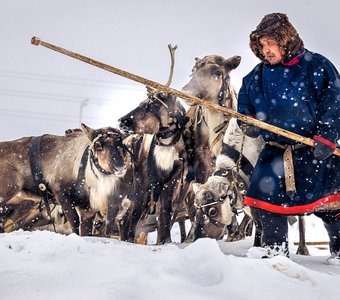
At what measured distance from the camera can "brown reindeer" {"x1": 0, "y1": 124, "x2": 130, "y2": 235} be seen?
272 inches

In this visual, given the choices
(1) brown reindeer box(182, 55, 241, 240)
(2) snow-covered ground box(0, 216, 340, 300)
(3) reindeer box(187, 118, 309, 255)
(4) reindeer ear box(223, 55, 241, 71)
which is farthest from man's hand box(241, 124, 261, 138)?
(4) reindeer ear box(223, 55, 241, 71)

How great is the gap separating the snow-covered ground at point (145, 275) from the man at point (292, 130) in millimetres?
990

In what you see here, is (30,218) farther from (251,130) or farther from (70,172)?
(251,130)

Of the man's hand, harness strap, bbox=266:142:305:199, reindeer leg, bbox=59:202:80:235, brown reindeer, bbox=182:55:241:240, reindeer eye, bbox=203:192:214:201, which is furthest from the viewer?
reindeer leg, bbox=59:202:80:235

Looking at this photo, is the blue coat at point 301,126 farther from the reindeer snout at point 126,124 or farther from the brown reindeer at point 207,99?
the reindeer snout at point 126,124

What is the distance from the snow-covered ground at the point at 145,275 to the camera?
1.68 metres

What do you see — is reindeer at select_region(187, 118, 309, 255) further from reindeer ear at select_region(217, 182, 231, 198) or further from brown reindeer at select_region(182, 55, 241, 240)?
brown reindeer at select_region(182, 55, 241, 240)

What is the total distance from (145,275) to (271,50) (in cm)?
213

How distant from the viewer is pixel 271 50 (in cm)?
341

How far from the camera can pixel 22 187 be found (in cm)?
741

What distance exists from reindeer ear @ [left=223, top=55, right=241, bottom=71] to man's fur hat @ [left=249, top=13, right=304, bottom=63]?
10.2ft

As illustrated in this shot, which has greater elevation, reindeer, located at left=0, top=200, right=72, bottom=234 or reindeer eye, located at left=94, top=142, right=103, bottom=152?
reindeer eye, located at left=94, top=142, right=103, bottom=152

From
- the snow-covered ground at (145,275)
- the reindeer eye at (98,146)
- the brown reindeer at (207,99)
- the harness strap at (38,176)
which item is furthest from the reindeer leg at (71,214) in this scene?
the snow-covered ground at (145,275)

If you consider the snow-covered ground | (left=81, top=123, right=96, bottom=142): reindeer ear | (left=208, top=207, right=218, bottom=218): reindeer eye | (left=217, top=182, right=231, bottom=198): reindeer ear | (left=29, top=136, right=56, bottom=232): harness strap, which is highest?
(left=81, top=123, right=96, bottom=142): reindeer ear
